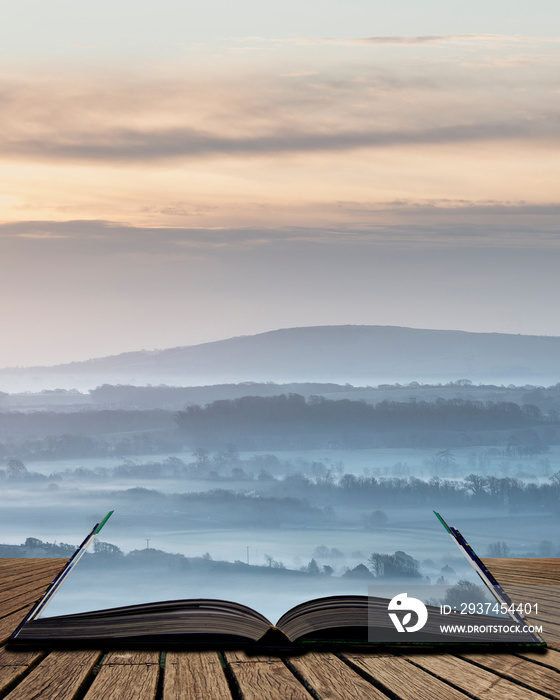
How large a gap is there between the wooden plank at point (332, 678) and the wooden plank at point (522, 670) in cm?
61

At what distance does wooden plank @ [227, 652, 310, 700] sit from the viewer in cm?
286

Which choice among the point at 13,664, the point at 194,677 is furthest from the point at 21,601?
the point at 194,677

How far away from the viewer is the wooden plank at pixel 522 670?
296cm

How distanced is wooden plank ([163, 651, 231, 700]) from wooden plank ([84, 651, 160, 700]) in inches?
2.4

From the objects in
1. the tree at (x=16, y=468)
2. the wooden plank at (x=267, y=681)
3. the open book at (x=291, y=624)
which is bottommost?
the wooden plank at (x=267, y=681)

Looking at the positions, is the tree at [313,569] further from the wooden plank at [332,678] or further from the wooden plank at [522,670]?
the wooden plank at [522,670]

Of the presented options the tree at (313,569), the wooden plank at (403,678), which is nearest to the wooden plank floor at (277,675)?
the wooden plank at (403,678)

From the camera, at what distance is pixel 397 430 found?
3322 inches

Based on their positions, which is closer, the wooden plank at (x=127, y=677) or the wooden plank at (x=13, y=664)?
the wooden plank at (x=127, y=677)

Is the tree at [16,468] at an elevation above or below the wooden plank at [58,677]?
above

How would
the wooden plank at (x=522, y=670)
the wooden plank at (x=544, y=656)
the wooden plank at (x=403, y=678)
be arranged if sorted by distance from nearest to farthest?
1. the wooden plank at (x=403, y=678)
2. the wooden plank at (x=522, y=670)
3. the wooden plank at (x=544, y=656)

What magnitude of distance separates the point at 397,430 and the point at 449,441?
6372 mm

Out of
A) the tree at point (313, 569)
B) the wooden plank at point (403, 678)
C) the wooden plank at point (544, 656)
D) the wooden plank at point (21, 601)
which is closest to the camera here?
the wooden plank at point (403, 678)

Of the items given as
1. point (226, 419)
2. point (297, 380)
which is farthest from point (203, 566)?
point (226, 419)
